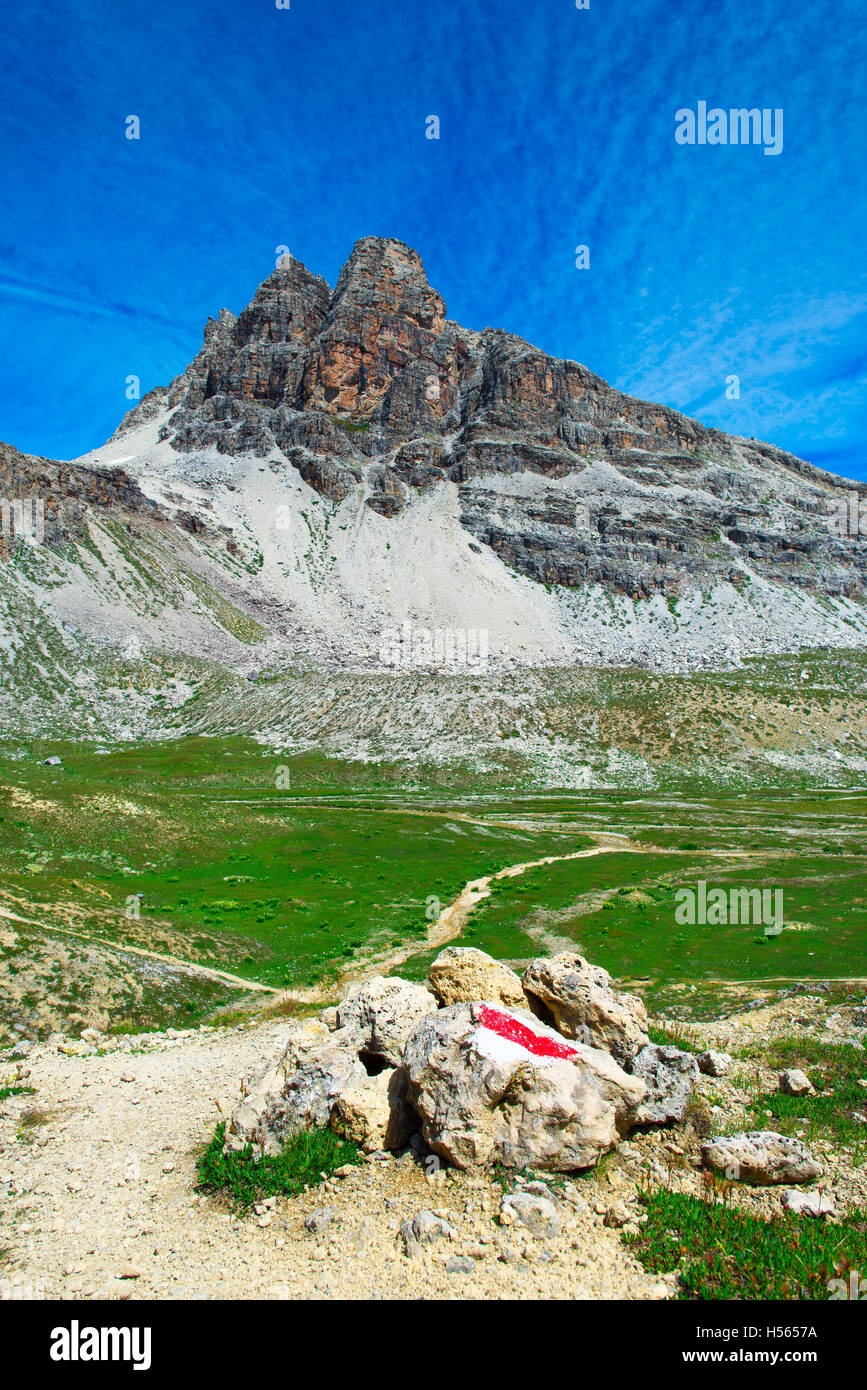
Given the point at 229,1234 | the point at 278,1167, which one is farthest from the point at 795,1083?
the point at 229,1234

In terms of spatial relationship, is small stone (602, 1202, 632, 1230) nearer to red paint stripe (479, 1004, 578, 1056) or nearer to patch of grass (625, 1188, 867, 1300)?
patch of grass (625, 1188, 867, 1300)

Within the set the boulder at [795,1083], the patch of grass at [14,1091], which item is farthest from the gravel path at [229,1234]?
the boulder at [795,1083]

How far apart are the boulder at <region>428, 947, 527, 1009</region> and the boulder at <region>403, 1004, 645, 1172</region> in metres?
2.74

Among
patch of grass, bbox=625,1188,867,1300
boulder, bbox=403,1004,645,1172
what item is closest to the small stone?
patch of grass, bbox=625,1188,867,1300

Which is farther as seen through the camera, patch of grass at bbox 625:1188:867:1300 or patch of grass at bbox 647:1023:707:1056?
patch of grass at bbox 647:1023:707:1056

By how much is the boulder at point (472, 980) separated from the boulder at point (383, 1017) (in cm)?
42

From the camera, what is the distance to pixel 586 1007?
13766mm

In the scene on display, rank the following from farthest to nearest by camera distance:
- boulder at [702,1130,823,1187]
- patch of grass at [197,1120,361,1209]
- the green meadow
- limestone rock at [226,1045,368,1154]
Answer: the green meadow
limestone rock at [226,1045,368,1154]
patch of grass at [197,1120,361,1209]
boulder at [702,1130,823,1187]

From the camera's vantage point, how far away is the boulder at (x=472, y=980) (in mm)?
14031

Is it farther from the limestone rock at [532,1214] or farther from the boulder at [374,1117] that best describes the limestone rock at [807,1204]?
the boulder at [374,1117]

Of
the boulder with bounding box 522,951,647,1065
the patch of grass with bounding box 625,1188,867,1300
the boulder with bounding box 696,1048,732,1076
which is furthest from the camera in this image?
the boulder with bounding box 696,1048,732,1076

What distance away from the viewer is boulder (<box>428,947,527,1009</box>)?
14031mm

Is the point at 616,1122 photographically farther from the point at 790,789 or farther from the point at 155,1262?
the point at 790,789
